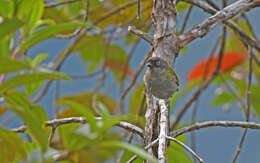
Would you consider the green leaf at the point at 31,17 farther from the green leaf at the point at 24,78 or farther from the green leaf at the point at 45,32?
the green leaf at the point at 24,78

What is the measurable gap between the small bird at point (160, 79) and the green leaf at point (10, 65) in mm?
274

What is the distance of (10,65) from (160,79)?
0.37 meters

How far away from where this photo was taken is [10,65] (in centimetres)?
71

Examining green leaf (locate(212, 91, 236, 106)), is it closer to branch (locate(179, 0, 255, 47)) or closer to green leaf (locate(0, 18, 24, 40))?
branch (locate(179, 0, 255, 47))

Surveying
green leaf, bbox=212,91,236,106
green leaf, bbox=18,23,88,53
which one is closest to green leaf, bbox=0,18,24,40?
green leaf, bbox=18,23,88,53

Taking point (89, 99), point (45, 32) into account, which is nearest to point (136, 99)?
point (89, 99)

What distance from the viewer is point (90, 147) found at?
0.63 metres

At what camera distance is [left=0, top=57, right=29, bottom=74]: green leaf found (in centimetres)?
69

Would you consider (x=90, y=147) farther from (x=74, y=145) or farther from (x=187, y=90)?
(x=187, y=90)

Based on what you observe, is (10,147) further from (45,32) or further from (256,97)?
(256,97)

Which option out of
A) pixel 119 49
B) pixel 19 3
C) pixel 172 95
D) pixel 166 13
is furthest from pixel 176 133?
pixel 119 49

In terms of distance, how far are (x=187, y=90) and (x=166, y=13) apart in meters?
1.39

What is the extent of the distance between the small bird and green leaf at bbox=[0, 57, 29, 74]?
274 mm

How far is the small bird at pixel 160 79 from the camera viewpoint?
895mm
